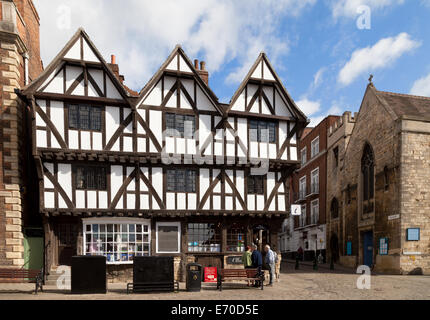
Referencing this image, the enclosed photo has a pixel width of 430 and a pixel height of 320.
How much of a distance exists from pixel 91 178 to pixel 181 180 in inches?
168

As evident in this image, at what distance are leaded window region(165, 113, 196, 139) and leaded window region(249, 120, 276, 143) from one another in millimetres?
3160

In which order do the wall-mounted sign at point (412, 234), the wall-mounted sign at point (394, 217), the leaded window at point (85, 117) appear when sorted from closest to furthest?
the leaded window at point (85, 117), the wall-mounted sign at point (412, 234), the wall-mounted sign at point (394, 217)

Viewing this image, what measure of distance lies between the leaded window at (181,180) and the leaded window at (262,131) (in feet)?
12.4

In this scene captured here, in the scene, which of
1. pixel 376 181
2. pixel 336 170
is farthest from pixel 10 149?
pixel 336 170

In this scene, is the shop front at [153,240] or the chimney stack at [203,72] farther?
the chimney stack at [203,72]

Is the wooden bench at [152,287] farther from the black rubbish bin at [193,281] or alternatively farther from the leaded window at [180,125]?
the leaded window at [180,125]

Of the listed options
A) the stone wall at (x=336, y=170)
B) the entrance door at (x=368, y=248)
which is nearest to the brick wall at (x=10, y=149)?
the entrance door at (x=368, y=248)

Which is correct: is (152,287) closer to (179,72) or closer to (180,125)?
(180,125)

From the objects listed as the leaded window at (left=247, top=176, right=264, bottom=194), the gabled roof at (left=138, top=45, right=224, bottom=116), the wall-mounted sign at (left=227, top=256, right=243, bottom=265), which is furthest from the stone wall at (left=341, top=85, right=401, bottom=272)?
the gabled roof at (left=138, top=45, right=224, bottom=116)

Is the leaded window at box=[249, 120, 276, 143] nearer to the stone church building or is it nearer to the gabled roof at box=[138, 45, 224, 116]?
the gabled roof at box=[138, 45, 224, 116]

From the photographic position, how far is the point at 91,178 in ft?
50.5

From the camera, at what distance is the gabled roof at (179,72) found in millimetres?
15785

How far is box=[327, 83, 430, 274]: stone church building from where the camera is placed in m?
19.2

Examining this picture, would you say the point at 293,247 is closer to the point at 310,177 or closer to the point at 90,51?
the point at 310,177
